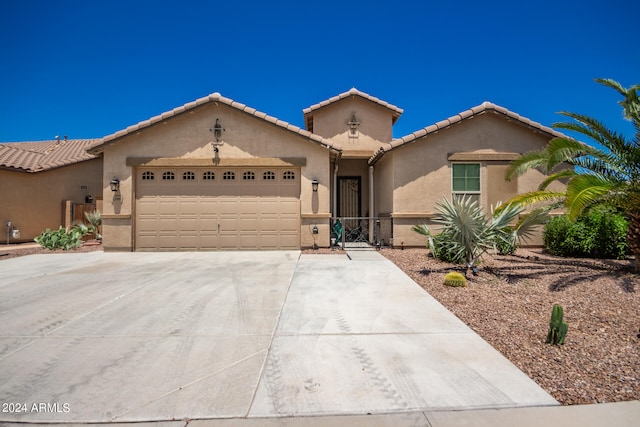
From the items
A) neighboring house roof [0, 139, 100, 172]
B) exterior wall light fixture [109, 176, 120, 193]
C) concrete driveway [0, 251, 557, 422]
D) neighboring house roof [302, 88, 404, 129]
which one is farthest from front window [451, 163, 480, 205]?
neighboring house roof [0, 139, 100, 172]

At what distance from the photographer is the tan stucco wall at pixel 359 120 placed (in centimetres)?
1588

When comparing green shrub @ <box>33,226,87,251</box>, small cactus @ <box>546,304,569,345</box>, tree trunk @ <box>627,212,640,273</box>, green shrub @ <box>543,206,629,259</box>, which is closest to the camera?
small cactus @ <box>546,304,569,345</box>

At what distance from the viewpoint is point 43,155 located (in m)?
18.9

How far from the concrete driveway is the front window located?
637cm

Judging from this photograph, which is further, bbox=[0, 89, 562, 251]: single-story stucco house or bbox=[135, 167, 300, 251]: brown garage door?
bbox=[135, 167, 300, 251]: brown garage door

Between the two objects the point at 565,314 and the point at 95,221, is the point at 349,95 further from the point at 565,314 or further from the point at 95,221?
the point at 565,314

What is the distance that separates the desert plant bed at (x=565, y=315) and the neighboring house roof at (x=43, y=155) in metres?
12.1

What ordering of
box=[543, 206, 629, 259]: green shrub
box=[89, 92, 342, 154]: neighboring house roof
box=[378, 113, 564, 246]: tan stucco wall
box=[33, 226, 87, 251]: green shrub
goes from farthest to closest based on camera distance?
box=[33, 226, 87, 251]: green shrub, box=[378, 113, 564, 246]: tan stucco wall, box=[89, 92, 342, 154]: neighboring house roof, box=[543, 206, 629, 259]: green shrub

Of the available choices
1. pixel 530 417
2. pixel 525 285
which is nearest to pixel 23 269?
pixel 530 417

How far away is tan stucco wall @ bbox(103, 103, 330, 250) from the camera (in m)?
11.7

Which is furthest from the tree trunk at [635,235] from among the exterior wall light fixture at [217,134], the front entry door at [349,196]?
the exterior wall light fixture at [217,134]

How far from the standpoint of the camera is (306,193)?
11.8 metres

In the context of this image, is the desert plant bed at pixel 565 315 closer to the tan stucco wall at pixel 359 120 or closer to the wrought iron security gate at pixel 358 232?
the wrought iron security gate at pixel 358 232

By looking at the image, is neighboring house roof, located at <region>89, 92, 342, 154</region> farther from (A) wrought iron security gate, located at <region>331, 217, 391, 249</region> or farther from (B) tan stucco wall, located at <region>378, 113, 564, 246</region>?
(A) wrought iron security gate, located at <region>331, 217, 391, 249</region>
